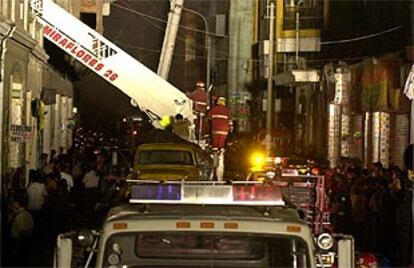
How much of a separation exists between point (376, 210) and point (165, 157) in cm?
575

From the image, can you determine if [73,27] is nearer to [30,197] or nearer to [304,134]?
[30,197]

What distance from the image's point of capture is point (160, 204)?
6617 millimetres

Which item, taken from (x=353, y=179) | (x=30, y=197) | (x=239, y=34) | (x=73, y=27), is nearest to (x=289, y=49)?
(x=239, y=34)

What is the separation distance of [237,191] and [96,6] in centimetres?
3879

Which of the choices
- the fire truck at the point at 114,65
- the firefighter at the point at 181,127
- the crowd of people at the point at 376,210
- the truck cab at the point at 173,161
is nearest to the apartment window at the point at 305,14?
the firefighter at the point at 181,127

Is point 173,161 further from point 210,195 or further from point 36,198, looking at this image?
point 210,195

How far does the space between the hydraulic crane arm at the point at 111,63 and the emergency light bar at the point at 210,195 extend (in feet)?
59.0

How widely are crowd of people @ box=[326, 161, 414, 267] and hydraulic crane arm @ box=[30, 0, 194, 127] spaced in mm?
6154

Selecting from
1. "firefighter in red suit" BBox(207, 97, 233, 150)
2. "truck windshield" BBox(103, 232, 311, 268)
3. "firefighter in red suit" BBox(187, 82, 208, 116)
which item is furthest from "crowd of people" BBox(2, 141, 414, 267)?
"truck windshield" BBox(103, 232, 311, 268)

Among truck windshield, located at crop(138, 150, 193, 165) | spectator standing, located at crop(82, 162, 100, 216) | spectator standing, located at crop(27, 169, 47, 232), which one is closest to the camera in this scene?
spectator standing, located at crop(27, 169, 47, 232)

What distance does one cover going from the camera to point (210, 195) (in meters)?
6.62

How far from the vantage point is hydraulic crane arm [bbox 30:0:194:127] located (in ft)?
80.6

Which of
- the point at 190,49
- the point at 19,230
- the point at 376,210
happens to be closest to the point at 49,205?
the point at 19,230

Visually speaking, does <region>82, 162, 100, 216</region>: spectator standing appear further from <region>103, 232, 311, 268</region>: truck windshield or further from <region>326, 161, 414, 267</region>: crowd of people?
<region>103, 232, 311, 268</region>: truck windshield
